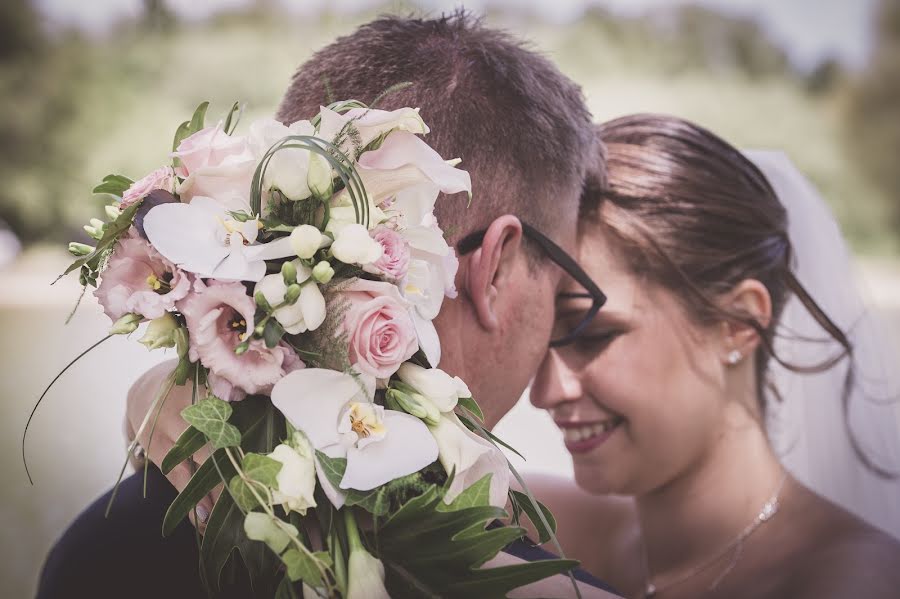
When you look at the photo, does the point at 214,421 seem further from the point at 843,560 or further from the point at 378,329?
the point at 843,560

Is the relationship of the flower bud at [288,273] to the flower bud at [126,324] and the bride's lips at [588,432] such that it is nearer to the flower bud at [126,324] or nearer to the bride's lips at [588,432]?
the flower bud at [126,324]

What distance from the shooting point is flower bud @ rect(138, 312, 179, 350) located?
1.17 meters

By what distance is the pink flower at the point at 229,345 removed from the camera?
1147 millimetres

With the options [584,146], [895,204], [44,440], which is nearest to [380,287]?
[584,146]

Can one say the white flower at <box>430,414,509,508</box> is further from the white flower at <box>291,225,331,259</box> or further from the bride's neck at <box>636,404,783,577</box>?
the bride's neck at <box>636,404,783,577</box>

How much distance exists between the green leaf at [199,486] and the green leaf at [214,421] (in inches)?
1.7

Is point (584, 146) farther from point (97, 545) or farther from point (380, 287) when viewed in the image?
point (97, 545)

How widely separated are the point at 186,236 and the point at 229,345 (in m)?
0.17

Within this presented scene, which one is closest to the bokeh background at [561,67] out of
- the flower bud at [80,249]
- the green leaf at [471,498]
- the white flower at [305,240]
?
the flower bud at [80,249]

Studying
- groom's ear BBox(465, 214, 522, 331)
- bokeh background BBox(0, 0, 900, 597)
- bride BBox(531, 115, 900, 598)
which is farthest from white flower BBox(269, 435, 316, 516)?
bokeh background BBox(0, 0, 900, 597)

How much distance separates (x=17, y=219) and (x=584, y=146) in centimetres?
1458

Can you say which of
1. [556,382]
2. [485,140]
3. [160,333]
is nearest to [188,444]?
[160,333]

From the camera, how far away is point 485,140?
169 cm

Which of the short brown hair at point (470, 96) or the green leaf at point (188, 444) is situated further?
the short brown hair at point (470, 96)
